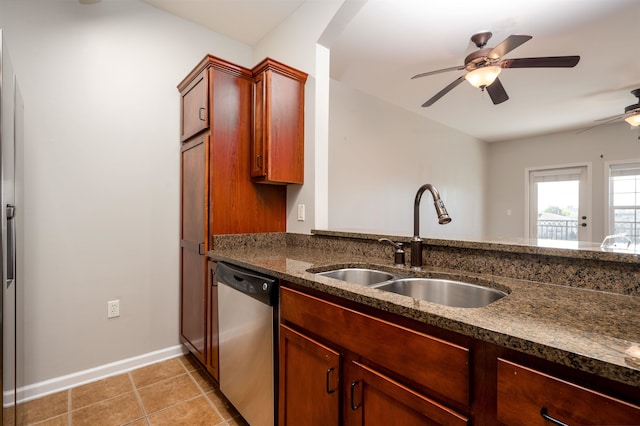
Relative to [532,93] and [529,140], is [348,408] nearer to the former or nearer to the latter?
[532,93]

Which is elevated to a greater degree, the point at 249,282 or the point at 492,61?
the point at 492,61

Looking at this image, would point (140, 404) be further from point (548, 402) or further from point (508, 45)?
point (508, 45)

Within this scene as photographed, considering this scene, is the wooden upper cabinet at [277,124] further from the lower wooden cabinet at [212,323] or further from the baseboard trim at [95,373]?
the baseboard trim at [95,373]

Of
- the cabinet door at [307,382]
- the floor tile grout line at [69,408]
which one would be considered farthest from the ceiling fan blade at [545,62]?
the floor tile grout line at [69,408]

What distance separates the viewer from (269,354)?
133cm

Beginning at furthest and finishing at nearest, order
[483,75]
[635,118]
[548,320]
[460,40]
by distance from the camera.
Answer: [635,118] → [460,40] → [483,75] → [548,320]

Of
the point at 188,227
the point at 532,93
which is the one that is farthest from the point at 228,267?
the point at 532,93

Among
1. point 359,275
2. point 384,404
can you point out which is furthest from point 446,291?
point 384,404

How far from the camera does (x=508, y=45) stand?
2.22 m

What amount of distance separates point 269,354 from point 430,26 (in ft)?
8.74

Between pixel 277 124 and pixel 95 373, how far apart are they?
2.07m

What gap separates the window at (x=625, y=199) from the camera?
493 centimetres

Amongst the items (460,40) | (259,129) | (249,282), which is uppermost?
(460,40)

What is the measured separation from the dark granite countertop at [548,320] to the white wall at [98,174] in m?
1.56
